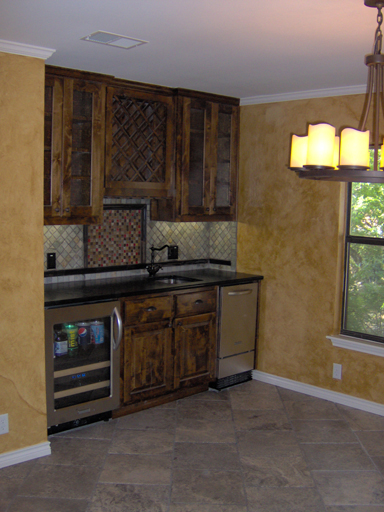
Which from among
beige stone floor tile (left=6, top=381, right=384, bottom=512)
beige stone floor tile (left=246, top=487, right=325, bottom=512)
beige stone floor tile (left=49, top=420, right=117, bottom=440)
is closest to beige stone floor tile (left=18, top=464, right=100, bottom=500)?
beige stone floor tile (left=6, top=381, right=384, bottom=512)

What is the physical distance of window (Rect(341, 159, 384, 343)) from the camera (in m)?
4.09

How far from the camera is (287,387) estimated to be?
4.62 meters

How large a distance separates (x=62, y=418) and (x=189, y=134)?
94.1 inches

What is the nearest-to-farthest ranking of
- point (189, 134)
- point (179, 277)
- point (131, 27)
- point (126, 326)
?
point (131, 27)
point (126, 326)
point (189, 134)
point (179, 277)

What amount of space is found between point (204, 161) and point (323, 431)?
2.32 m

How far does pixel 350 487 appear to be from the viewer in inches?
120

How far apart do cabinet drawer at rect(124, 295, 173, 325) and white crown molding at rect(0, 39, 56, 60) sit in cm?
170

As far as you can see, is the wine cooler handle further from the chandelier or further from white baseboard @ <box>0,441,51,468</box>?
the chandelier

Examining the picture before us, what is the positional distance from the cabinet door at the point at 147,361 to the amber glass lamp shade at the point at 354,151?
7.64 ft

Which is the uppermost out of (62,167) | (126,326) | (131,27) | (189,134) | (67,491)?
(131,27)

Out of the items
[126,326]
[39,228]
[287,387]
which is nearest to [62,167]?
[39,228]

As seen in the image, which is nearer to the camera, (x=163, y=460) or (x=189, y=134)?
(x=163, y=460)

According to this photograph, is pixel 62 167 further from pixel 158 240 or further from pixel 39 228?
pixel 158 240

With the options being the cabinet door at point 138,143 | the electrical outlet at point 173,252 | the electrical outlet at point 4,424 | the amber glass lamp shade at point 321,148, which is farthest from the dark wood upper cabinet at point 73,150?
the amber glass lamp shade at point 321,148
